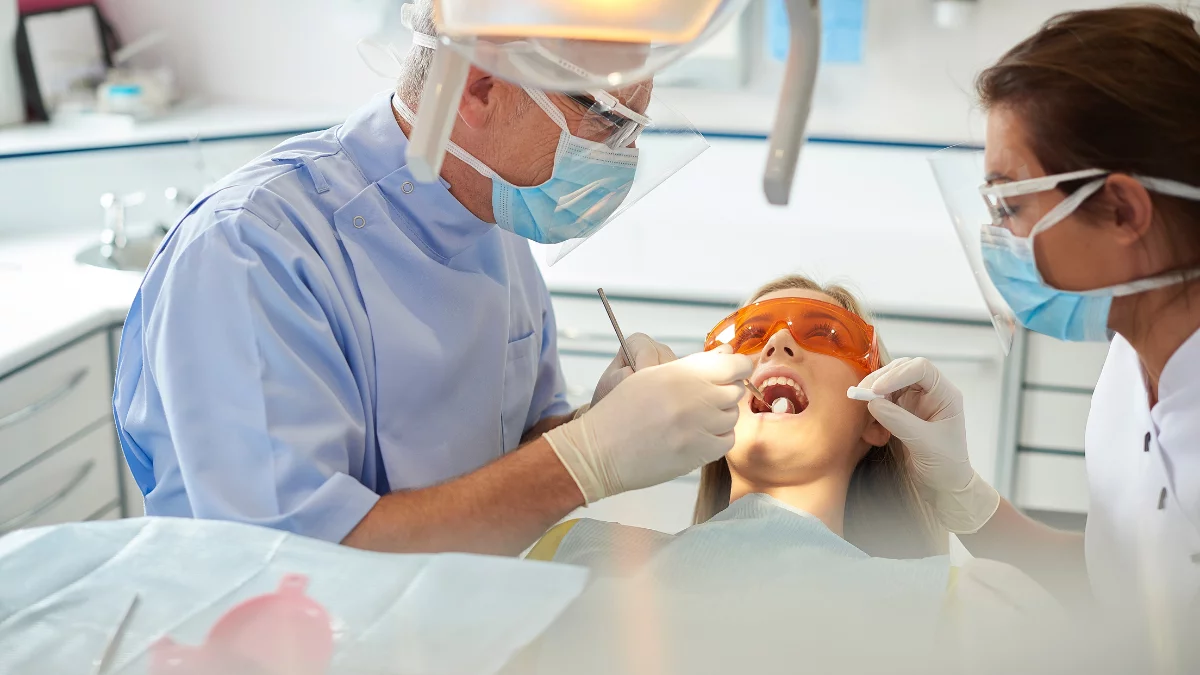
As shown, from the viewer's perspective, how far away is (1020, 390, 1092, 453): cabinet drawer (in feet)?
9.04

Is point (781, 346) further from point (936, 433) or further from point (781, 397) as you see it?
point (936, 433)

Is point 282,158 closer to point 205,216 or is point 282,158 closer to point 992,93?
point 205,216

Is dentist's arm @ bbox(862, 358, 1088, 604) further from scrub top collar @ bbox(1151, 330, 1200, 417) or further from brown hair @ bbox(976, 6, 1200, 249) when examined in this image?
brown hair @ bbox(976, 6, 1200, 249)

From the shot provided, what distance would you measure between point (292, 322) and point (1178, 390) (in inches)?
41.1

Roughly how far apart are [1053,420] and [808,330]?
4.11ft

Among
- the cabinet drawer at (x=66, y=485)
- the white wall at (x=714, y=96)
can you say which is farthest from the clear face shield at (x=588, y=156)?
the white wall at (x=714, y=96)

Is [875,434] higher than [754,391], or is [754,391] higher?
[754,391]

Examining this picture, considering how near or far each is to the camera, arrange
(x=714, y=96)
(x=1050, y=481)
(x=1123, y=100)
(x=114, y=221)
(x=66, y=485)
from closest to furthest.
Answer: (x=1123, y=100)
(x=66, y=485)
(x=1050, y=481)
(x=114, y=221)
(x=714, y=96)

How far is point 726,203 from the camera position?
11.4ft

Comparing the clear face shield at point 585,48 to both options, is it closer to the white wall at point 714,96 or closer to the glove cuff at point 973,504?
the glove cuff at point 973,504

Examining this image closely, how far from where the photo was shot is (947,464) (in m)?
1.64

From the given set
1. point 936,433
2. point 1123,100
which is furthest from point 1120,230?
point 936,433

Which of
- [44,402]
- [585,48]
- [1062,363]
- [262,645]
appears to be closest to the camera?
[585,48]

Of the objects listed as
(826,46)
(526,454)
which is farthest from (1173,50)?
(826,46)
